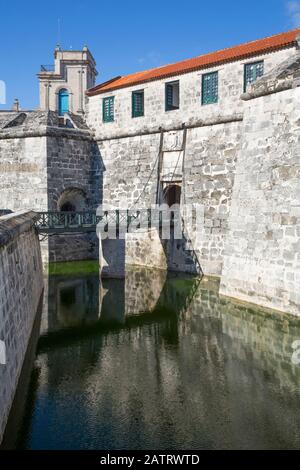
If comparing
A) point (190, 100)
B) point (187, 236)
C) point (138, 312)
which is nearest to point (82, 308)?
point (138, 312)

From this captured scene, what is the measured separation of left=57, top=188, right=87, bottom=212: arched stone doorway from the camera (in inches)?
851

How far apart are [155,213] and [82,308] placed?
667cm

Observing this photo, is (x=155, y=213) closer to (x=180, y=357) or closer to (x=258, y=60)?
(x=258, y=60)

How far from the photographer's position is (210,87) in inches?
719

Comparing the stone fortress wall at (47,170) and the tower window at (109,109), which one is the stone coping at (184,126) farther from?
the stone fortress wall at (47,170)

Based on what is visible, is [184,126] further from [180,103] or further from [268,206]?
[268,206]

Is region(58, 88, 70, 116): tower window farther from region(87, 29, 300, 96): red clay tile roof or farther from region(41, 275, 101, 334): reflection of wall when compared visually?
region(41, 275, 101, 334): reflection of wall

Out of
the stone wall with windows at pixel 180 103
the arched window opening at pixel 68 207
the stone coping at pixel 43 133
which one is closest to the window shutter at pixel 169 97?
the stone wall with windows at pixel 180 103

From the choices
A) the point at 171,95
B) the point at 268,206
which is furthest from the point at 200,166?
the point at 268,206

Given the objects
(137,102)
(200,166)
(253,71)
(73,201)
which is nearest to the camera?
(253,71)

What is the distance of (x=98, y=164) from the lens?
22.1m

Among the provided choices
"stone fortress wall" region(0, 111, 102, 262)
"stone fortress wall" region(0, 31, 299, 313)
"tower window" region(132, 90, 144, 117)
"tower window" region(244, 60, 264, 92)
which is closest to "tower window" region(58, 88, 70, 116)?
"stone fortress wall" region(0, 31, 299, 313)

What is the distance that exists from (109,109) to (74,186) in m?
4.05

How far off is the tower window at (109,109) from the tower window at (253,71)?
688 centimetres
